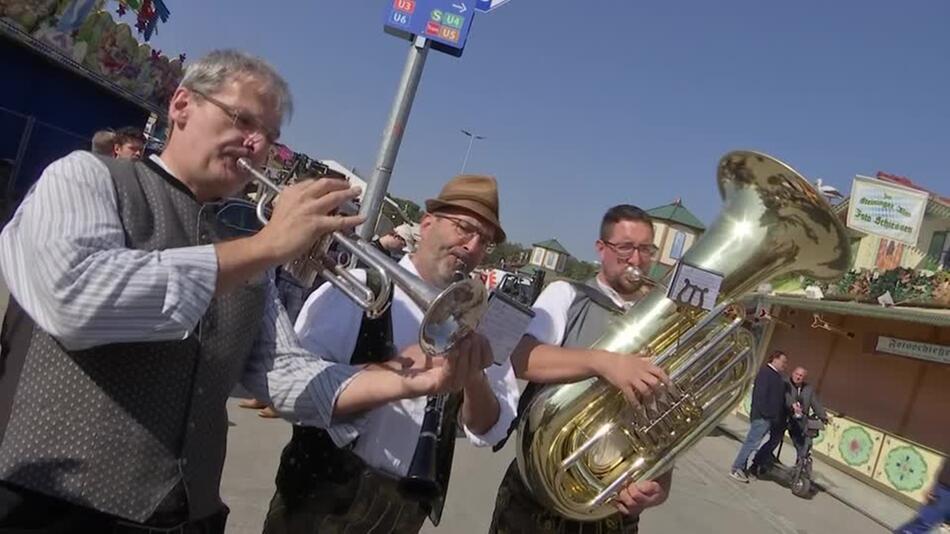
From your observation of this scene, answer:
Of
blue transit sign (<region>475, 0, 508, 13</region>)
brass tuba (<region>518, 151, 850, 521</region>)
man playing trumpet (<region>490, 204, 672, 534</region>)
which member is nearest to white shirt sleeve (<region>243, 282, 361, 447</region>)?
man playing trumpet (<region>490, 204, 672, 534</region>)

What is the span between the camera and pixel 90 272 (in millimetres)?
1296

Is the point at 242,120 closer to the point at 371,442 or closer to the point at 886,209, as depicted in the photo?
the point at 371,442

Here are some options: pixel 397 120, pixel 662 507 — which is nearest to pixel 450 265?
pixel 662 507

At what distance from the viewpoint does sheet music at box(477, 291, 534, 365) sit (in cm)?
173

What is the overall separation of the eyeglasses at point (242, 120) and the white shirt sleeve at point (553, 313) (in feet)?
4.82

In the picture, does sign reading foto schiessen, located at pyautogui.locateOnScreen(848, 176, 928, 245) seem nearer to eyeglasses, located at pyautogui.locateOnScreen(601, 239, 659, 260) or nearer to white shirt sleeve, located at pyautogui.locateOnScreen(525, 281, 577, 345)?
eyeglasses, located at pyautogui.locateOnScreen(601, 239, 659, 260)

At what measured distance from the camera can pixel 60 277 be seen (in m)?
1.29

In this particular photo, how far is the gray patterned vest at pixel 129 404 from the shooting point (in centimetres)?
137

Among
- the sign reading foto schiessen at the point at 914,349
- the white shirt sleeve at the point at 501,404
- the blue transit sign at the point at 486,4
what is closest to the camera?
the white shirt sleeve at the point at 501,404

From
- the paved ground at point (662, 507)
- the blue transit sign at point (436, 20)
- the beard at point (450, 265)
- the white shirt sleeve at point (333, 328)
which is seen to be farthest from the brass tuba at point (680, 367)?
the blue transit sign at point (436, 20)

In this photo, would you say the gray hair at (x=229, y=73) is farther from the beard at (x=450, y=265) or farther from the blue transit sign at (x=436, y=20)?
the blue transit sign at (x=436, y=20)

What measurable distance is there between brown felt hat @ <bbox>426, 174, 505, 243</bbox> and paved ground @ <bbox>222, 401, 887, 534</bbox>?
2.45 meters

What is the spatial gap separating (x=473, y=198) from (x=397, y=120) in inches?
268

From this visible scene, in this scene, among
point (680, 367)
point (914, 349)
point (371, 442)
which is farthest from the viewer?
point (914, 349)
